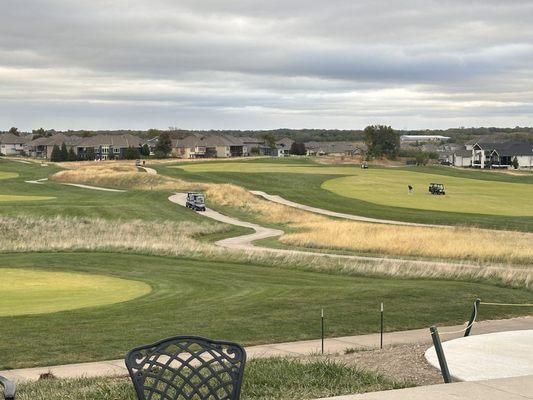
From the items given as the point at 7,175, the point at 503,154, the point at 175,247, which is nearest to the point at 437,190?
the point at 175,247

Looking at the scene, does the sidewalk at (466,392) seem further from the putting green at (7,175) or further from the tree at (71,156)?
the tree at (71,156)

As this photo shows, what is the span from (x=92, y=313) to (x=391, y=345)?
8.19m

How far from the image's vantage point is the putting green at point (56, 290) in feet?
76.4

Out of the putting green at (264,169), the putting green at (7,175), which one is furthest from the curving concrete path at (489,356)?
the putting green at (264,169)

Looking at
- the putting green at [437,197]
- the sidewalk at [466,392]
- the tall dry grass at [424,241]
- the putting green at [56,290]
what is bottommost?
the putting green at [437,197]

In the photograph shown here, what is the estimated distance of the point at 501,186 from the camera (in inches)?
4269

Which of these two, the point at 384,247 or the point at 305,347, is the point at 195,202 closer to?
the point at 384,247

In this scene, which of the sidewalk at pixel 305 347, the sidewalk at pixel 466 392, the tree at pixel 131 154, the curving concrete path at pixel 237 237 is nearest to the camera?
the sidewalk at pixel 466 392

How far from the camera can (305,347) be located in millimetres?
18484

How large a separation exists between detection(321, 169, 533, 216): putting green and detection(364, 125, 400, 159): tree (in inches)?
2061

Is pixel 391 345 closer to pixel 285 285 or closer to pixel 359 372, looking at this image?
pixel 359 372

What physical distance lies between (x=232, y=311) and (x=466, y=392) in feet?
45.5

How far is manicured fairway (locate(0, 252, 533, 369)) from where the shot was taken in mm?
18297

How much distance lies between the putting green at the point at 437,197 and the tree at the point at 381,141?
2061 inches
